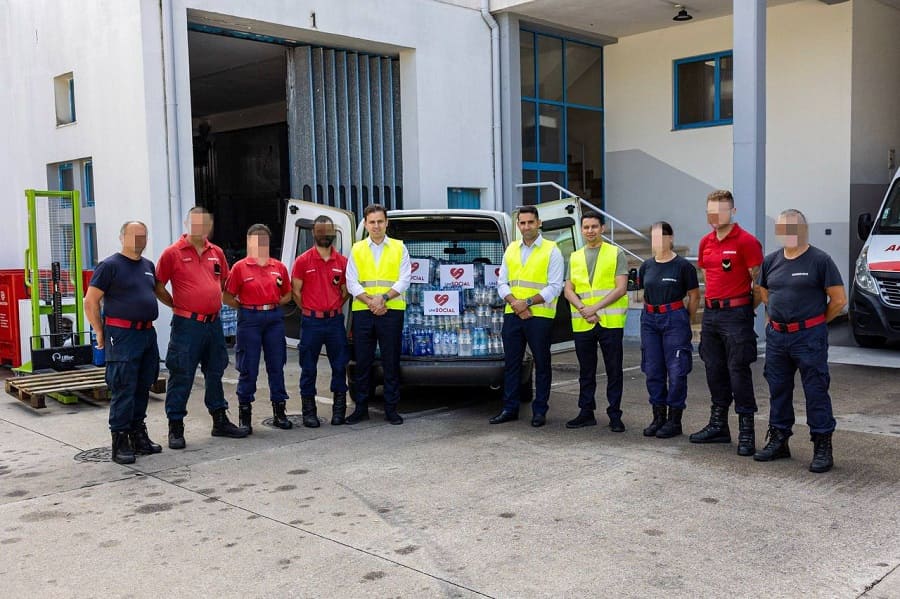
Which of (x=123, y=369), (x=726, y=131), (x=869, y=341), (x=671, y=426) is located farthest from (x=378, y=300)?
(x=726, y=131)

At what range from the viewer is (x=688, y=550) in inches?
166

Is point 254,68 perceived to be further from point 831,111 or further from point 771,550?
point 771,550

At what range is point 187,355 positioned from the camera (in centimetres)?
646

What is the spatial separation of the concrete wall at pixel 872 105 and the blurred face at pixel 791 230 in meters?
9.10

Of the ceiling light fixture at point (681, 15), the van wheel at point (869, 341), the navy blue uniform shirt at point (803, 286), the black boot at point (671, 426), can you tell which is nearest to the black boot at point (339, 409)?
the black boot at point (671, 426)

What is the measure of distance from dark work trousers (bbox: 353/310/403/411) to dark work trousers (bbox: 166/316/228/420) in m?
1.11

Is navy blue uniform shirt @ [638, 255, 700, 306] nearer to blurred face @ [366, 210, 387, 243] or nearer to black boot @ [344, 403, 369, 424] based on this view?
blurred face @ [366, 210, 387, 243]

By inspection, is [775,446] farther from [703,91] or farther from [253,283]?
[703,91]

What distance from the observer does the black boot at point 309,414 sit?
7180 millimetres

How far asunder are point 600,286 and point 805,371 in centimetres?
174

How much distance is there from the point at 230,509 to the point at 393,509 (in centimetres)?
96

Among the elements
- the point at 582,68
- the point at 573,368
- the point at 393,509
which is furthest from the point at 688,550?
the point at 582,68

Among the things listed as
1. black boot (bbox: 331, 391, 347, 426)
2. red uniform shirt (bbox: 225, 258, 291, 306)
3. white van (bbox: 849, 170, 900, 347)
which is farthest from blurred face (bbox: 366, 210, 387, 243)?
white van (bbox: 849, 170, 900, 347)

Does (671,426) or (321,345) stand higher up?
(321,345)
